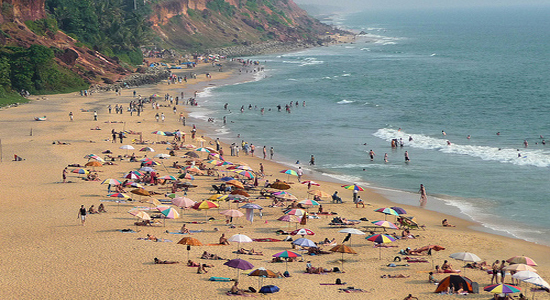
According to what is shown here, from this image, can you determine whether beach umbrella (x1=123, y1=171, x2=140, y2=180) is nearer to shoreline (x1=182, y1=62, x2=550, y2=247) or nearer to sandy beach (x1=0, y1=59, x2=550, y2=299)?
sandy beach (x1=0, y1=59, x2=550, y2=299)

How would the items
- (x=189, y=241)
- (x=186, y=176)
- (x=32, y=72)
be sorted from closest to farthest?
(x=189, y=241) < (x=186, y=176) < (x=32, y=72)

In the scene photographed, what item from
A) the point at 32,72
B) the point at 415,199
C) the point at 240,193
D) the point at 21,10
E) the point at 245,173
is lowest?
the point at 415,199

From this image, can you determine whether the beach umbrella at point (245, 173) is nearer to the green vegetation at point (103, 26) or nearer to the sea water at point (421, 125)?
the sea water at point (421, 125)

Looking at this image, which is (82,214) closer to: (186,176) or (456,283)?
(186,176)

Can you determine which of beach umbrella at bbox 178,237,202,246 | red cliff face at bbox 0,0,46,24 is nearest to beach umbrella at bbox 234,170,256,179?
beach umbrella at bbox 178,237,202,246

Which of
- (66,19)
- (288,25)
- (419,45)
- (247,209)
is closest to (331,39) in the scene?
(288,25)

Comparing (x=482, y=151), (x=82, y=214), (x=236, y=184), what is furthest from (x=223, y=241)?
(x=482, y=151)
